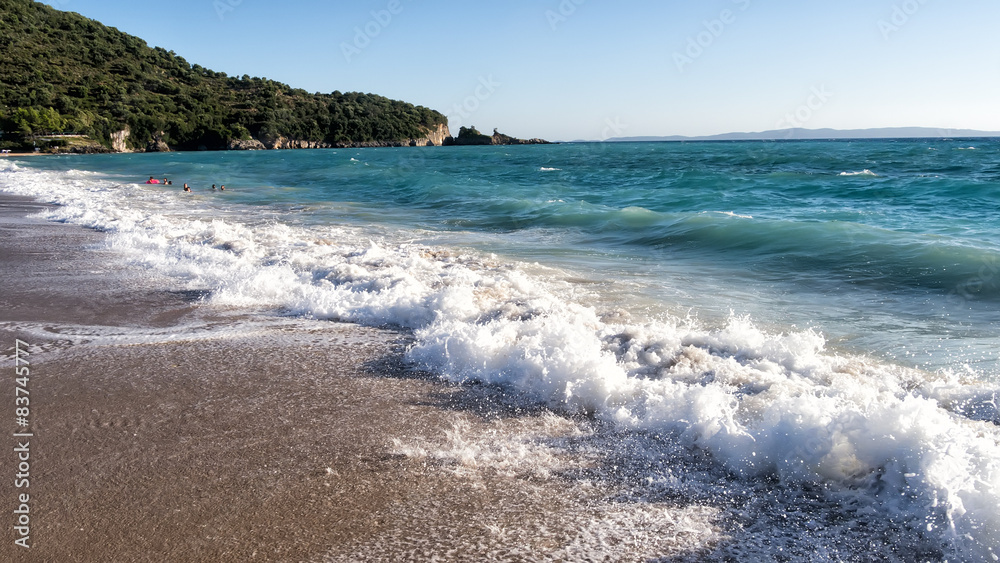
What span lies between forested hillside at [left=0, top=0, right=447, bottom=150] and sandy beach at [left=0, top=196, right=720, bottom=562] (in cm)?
9478

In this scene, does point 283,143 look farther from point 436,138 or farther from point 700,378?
point 700,378

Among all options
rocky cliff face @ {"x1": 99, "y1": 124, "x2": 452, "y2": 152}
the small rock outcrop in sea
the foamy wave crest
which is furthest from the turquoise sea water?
the small rock outcrop in sea

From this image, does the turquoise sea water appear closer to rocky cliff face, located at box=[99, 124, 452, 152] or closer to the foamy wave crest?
the foamy wave crest

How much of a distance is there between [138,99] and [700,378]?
123 meters

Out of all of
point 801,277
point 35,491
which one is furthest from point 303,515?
point 801,277

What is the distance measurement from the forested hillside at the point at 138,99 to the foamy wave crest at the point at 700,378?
307 feet

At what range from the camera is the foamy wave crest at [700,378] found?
9.61 feet

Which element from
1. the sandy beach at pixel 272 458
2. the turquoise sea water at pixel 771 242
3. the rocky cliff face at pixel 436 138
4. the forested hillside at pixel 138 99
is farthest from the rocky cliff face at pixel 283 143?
the sandy beach at pixel 272 458

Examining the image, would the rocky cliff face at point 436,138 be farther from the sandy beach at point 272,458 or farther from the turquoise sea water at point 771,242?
the sandy beach at point 272,458

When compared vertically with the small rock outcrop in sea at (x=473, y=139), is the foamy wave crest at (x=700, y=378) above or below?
below

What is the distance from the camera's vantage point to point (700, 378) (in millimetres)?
4375

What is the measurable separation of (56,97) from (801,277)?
109 meters

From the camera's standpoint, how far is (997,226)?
14008 millimetres

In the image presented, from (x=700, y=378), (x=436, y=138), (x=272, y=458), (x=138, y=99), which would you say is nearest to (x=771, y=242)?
(x=700, y=378)
